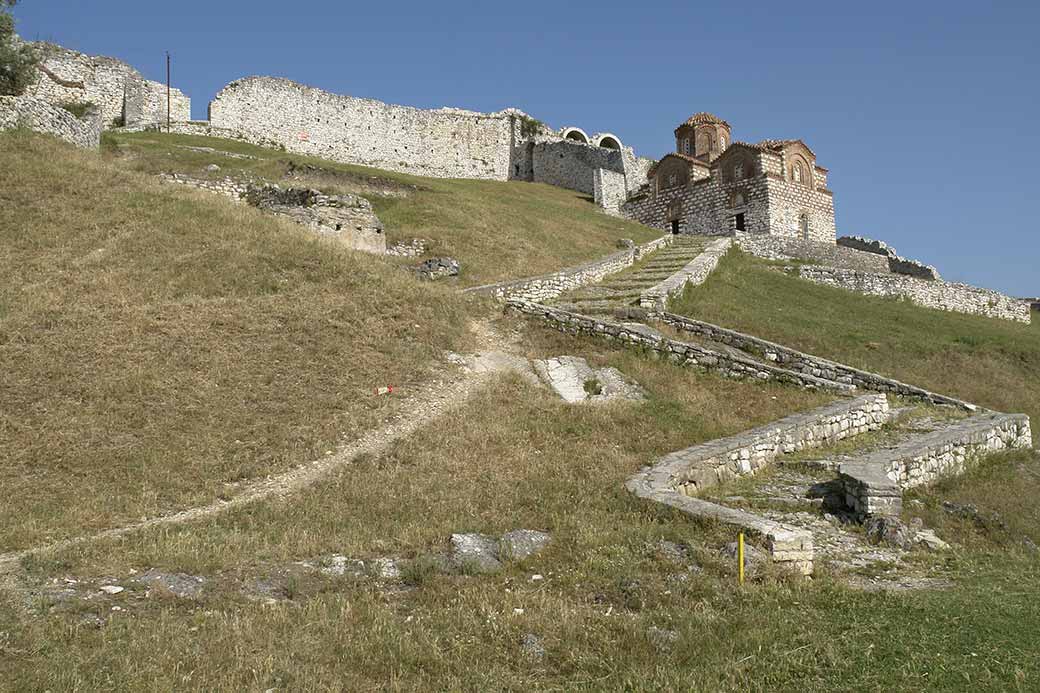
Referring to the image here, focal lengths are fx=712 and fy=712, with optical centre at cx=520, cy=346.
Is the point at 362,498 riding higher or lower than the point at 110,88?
lower

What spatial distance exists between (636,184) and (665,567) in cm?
4691

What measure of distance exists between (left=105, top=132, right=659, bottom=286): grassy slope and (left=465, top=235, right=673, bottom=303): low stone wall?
1.21m

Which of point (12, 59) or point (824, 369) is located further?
point (12, 59)

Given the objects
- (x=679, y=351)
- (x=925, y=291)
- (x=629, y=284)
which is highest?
(x=925, y=291)

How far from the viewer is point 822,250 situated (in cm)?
3606

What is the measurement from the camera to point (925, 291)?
3281 cm

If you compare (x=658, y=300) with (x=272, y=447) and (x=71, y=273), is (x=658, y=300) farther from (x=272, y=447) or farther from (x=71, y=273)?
(x=71, y=273)

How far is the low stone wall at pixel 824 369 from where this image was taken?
17.7 m

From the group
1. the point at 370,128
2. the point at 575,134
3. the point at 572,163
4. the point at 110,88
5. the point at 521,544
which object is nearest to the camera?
the point at 521,544

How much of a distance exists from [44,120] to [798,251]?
108ft

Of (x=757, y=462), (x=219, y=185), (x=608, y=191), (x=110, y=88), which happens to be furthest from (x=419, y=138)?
(x=757, y=462)

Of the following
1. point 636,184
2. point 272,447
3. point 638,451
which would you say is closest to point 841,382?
point 638,451

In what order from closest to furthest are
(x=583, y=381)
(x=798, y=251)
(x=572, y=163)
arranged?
(x=583, y=381), (x=798, y=251), (x=572, y=163)

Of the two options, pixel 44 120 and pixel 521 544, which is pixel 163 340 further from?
pixel 44 120
